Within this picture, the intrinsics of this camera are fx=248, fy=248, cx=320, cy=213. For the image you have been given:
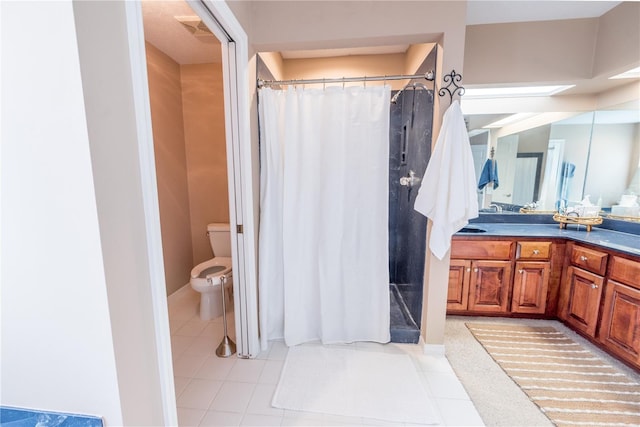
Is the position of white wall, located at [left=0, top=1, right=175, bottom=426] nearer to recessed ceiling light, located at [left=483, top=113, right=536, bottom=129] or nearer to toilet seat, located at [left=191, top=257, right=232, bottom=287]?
toilet seat, located at [left=191, top=257, right=232, bottom=287]

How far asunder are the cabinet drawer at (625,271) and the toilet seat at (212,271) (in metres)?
2.94

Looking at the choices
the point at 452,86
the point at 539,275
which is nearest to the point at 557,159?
the point at 539,275

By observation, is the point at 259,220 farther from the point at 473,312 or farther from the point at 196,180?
the point at 473,312

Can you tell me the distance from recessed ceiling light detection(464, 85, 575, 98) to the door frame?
81.9 inches

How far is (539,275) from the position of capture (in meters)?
2.22

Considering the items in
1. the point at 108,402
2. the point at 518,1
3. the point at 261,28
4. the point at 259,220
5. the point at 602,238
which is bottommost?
the point at 108,402

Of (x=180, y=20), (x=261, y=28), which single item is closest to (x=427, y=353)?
(x=261, y=28)

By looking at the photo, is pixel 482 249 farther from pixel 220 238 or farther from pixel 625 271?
pixel 220 238

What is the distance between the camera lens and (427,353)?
1.90m

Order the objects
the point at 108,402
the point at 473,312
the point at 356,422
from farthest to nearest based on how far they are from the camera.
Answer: the point at 473,312 < the point at 356,422 < the point at 108,402

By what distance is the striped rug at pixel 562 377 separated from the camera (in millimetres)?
1433

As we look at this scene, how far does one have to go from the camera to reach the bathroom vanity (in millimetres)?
1918

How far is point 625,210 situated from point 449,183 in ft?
6.71

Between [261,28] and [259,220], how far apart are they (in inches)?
52.5
